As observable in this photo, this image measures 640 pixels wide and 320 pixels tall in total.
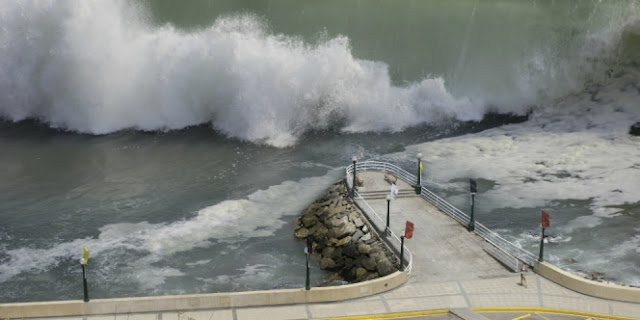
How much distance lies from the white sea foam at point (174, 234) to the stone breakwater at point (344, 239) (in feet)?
5.78

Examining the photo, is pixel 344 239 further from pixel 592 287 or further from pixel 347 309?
pixel 592 287

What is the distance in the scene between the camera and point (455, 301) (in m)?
24.0

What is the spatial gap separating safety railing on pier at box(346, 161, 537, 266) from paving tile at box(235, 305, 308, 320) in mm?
8561

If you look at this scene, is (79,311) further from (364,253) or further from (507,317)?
→ (507,317)

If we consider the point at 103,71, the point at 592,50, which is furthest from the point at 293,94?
the point at 592,50

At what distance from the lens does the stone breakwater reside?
2838 centimetres

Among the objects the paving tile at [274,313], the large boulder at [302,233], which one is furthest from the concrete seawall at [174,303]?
the large boulder at [302,233]

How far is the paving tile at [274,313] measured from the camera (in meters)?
22.8

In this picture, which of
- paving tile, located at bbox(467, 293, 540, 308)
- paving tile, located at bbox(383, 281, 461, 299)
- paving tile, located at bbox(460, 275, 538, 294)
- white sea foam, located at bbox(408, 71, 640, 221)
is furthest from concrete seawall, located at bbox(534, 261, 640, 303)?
white sea foam, located at bbox(408, 71, 640, 221)

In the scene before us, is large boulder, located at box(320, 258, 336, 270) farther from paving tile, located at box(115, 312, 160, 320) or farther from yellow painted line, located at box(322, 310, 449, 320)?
paving tile, located at box(115, 312, 160, 320)

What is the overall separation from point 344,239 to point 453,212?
519 centimetres

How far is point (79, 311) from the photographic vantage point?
22797 millimetres

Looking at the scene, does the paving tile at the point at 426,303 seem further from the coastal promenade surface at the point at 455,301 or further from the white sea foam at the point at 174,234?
the white sea foam at the point at 174,234

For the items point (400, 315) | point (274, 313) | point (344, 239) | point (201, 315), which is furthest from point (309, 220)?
point (201, 315)
